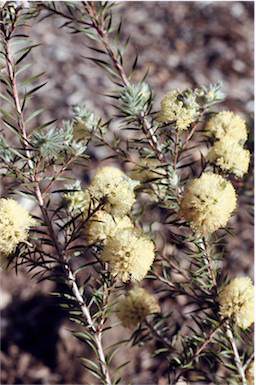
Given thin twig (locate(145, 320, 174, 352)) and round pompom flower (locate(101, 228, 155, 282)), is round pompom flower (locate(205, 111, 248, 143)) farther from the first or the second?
thin twig (locate(145, 320, 174, 352))

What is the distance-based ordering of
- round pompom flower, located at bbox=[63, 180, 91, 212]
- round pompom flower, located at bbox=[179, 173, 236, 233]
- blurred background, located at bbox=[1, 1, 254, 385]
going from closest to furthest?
round pompom flower, located at bbox=[179, 173, 236, 233]
round pompom flower, located at bbox=[63, 180, 91, 212]
blurred background, located at bbox=[1, 1, 254, 385]

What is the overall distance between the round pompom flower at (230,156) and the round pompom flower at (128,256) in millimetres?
225

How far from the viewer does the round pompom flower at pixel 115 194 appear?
0.87 m

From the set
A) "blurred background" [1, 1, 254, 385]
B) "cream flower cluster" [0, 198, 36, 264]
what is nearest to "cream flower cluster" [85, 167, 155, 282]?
"cream flower cluster" [0, 198, 36, 264]

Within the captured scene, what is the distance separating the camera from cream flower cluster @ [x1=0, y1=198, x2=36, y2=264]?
2.78ft

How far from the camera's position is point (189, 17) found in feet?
10.2

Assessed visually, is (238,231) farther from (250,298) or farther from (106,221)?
(106,221)

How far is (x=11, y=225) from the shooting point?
0.85m

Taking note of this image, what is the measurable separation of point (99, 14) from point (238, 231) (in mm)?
1435

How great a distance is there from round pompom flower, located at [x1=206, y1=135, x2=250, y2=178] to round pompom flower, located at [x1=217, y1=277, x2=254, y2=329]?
25 centimetres

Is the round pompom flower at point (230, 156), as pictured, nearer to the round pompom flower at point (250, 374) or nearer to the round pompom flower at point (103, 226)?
the round pompom flower at point (103, 226)

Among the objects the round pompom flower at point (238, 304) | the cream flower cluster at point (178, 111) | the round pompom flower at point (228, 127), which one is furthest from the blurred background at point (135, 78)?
the cream flower cluster at point (178, 111)

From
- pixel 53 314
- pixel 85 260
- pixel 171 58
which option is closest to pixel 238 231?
pixel 85 260

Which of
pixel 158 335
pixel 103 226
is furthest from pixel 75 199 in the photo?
pixel 158 335
